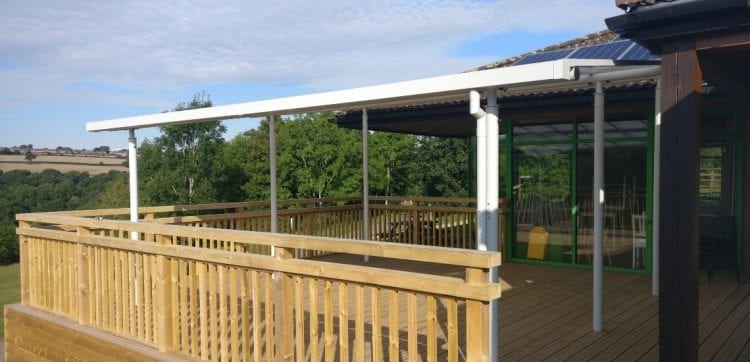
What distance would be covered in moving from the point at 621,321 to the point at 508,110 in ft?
11.1

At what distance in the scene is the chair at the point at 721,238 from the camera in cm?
642

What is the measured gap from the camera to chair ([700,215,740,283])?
642 centimetres

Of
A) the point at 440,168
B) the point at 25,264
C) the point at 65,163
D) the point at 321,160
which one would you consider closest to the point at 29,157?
the point at 65,163

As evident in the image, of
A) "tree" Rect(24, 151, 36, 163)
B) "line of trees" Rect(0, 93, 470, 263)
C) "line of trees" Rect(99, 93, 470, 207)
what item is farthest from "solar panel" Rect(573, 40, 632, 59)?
"tree" Rect(24, 151, 36, 163)

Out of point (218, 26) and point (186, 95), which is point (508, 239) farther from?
point (186, 95)

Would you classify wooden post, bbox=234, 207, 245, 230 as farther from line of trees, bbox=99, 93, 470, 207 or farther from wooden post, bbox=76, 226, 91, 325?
line of trees, bbox=99, 93, 470, 207

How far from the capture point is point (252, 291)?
4.05 metres

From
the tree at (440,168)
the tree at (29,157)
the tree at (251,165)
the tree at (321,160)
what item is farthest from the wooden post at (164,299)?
the tree at (29,157)

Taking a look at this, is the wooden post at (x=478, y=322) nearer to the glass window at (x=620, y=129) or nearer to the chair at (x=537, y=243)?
the glass window at (x=620, y=129)

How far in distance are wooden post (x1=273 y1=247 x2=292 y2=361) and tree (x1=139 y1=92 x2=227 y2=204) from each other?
19041 millimetres

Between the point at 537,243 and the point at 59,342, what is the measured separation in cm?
584

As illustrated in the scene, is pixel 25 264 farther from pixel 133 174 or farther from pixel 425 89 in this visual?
pixel 425 89

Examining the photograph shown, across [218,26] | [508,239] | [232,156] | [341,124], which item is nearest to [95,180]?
[232,156]

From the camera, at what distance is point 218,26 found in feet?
67.8
